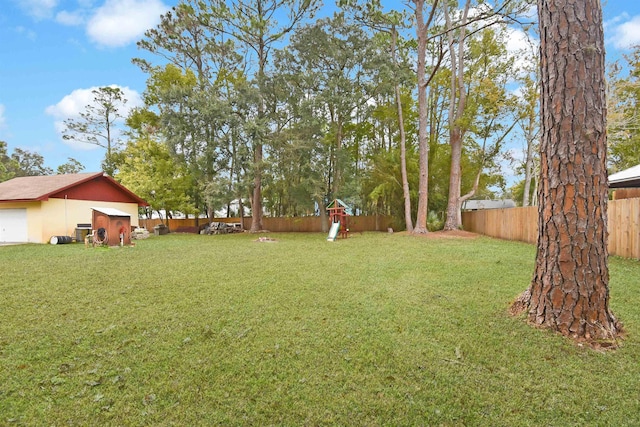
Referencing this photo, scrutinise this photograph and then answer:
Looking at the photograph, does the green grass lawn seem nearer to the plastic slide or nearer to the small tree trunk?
the plastic slide

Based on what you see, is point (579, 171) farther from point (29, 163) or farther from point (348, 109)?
point (29, 163)

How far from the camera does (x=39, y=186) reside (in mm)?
Answer: 11969

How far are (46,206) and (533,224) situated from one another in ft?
54.2

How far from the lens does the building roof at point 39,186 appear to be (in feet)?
35.8

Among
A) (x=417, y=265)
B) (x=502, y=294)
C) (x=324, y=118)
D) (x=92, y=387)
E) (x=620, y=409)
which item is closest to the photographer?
(x=620, y=409)

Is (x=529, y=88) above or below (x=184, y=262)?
above

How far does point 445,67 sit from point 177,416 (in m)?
17.5

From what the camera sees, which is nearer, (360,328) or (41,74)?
(360,328)

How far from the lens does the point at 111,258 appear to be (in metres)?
7.03

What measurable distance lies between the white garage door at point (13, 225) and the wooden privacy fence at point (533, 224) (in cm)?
1618

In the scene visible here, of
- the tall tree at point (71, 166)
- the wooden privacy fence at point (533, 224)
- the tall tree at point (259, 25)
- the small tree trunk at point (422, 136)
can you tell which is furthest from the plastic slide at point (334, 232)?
the tall tree at point (71, 166)

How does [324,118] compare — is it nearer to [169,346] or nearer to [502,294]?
[502,294]

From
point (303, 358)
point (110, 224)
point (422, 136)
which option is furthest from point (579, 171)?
point (110, 224)

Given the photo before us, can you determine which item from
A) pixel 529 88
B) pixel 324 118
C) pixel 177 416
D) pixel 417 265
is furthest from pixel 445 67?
pixel 177 416
